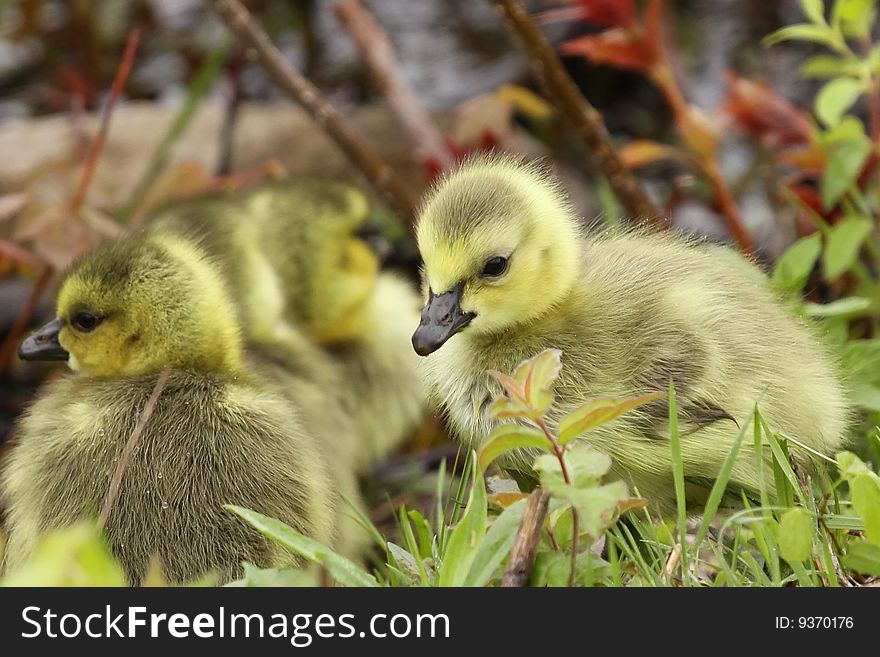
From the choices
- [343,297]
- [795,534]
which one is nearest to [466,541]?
[795,534]

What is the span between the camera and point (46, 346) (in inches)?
80.5

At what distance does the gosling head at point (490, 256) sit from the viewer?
5.86 feet

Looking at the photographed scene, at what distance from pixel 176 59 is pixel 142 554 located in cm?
409

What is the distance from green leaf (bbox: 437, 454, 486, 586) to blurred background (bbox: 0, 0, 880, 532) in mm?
892

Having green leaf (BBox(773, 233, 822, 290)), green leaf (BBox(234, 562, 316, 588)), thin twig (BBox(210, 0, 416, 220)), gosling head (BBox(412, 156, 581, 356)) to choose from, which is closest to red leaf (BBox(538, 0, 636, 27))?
thin twig (BBox(210, 0, 416, 220))

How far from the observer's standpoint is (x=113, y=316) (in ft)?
6.43

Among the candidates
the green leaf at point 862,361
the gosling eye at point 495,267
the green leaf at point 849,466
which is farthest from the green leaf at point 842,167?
the green leaf at point 849,466

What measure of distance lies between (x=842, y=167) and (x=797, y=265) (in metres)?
0.42

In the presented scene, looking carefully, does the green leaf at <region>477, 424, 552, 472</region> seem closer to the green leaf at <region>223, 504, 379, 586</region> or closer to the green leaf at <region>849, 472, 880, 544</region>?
the green leaf at <region>223, 504, 379, 586</region>

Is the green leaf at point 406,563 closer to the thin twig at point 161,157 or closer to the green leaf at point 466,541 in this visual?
the green leaf at point 466,541

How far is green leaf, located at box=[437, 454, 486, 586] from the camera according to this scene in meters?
1.34
